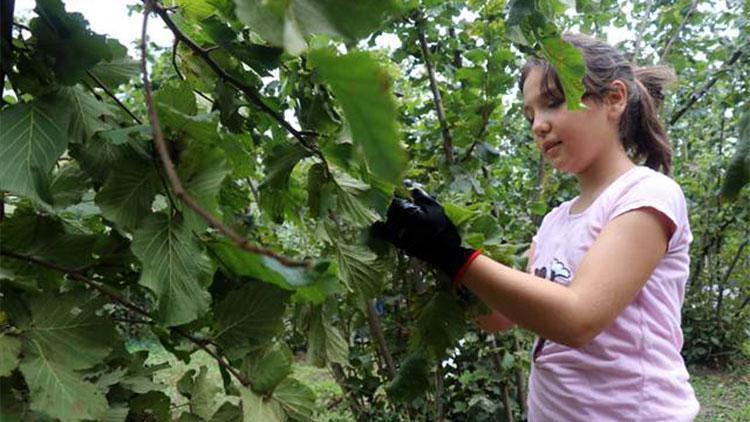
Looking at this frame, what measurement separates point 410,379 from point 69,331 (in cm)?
76

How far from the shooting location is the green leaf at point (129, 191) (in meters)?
0.55

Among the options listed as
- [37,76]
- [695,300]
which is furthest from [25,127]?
Result: [695,300]

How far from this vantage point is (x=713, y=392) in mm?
4672

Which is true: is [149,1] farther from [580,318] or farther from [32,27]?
[580,318]

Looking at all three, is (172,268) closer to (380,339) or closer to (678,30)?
(380,339)

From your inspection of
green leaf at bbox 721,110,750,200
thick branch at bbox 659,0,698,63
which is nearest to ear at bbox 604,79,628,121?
green leaf at bbox 721,110,750,200

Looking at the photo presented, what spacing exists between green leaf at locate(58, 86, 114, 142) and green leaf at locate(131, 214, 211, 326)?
0.33 feet

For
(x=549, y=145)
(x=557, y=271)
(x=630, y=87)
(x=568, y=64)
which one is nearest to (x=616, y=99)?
(x=630, y=87)

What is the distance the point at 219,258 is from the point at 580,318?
2.20 feet

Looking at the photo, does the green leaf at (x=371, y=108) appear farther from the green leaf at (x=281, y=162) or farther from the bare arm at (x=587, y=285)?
the bare arm at (x=587, y=285)

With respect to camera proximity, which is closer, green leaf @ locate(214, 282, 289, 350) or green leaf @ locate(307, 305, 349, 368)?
green leaf @ locate(214, 282, 289, 350)

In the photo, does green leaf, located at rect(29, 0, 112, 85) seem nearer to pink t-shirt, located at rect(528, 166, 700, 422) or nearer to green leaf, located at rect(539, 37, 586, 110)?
green leaf, located at rect(539, 37, 586, 110)

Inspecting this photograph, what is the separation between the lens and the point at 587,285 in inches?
42.7

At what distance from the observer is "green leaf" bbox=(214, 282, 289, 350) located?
2.03ft
